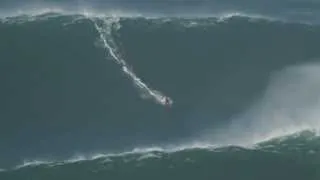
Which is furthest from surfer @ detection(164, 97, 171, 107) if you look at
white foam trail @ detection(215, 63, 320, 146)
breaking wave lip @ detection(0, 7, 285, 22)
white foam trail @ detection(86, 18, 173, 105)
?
breaking wave lip @ detection(0, 7, 285, 22)

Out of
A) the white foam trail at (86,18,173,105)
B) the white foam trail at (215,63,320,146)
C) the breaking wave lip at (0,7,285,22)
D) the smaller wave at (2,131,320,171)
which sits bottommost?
the smaller wave at (2,131,320,171)

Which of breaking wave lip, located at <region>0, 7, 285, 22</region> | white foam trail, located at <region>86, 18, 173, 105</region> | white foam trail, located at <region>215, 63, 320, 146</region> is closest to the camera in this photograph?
white foam trail, located at <region>215, 63, 320, 146</region>

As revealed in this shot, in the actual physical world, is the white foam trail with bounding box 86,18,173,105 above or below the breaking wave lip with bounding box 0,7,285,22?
below

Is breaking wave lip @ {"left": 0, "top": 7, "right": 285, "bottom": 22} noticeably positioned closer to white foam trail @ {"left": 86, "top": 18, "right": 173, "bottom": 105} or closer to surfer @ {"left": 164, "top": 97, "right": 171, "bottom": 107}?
white foam trail @ {"left": 86, "top": 18, "right": 173, "bottom": 105}

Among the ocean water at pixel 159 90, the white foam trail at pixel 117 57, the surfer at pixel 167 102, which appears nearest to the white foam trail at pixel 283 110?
the ocean water at pixel 159 90

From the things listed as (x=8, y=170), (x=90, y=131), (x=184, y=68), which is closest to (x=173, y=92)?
(x=184, y=68)

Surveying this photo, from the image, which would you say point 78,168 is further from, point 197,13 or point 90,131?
point 197,13

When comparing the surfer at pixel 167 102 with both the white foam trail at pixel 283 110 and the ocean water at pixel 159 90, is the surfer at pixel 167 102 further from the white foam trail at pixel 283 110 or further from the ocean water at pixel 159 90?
the white foam trail at pixel 283 110
